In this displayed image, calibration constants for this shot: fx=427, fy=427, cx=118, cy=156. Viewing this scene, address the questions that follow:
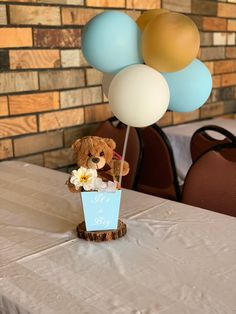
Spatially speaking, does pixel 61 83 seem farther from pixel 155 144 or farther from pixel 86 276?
pixel 86 276

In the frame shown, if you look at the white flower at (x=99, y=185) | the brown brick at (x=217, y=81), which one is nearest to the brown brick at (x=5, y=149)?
the white flower at (x=99, y=185)

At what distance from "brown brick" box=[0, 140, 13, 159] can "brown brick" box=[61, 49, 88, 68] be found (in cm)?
51

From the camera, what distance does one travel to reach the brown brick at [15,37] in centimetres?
196

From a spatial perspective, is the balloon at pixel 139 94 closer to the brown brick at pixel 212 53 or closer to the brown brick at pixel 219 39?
the brown brick at pixel 212 53

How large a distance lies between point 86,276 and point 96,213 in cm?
21

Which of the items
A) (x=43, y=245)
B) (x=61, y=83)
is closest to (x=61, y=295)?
(x=43, y=245)

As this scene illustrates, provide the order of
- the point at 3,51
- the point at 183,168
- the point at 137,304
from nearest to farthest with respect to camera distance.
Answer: the point at 137,304 → the point at 3,51 → the point at 183,168

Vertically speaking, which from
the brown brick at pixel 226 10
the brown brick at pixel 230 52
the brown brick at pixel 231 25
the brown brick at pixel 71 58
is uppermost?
the brown brick at pixel 226 10

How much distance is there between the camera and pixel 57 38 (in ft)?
7.13

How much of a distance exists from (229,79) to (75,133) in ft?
5.25

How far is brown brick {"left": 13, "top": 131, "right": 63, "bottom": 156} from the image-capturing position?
2.12m

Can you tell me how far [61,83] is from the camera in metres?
2.24

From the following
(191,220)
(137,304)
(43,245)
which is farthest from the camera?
(191,220)

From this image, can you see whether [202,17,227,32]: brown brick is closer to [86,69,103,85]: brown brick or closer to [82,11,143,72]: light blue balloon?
[86,69,103,85]: brown brick
